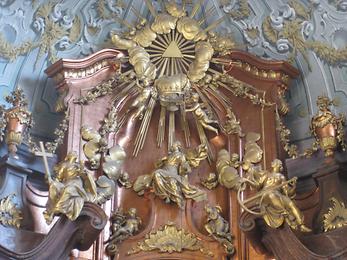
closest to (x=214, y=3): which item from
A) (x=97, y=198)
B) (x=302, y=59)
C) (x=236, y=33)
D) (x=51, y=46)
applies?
(x=236, y=33)

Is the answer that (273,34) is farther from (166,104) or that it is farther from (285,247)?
(285,247)

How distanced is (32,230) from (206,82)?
2.30 m

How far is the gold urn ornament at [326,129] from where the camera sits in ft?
29.9

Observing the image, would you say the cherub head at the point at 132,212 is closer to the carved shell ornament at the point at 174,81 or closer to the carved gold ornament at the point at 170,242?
the carved gold ornament at the point at 170,242

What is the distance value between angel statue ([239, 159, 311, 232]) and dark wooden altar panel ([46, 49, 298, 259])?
416mm

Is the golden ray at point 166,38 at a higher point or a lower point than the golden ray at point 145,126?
higher

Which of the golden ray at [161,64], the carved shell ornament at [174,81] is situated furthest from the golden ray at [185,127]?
the golden ray at [161,64]

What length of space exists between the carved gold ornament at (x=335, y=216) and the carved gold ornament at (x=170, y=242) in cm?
111

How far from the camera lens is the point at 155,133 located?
980 cm

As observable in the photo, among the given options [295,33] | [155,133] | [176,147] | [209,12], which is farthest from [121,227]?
[295,33]

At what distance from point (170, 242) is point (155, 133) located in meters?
1.25

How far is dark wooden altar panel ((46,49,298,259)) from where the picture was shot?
30.3 feet

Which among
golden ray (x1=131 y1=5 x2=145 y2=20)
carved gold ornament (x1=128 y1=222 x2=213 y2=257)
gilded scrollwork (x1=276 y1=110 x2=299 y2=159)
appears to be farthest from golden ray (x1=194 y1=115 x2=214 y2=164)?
golden ray (x1=131 y1=5 x2=145 y2=20)

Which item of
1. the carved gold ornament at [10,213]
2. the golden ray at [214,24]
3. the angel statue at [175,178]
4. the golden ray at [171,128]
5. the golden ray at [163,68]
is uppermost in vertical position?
the golden ray at [214,24]
